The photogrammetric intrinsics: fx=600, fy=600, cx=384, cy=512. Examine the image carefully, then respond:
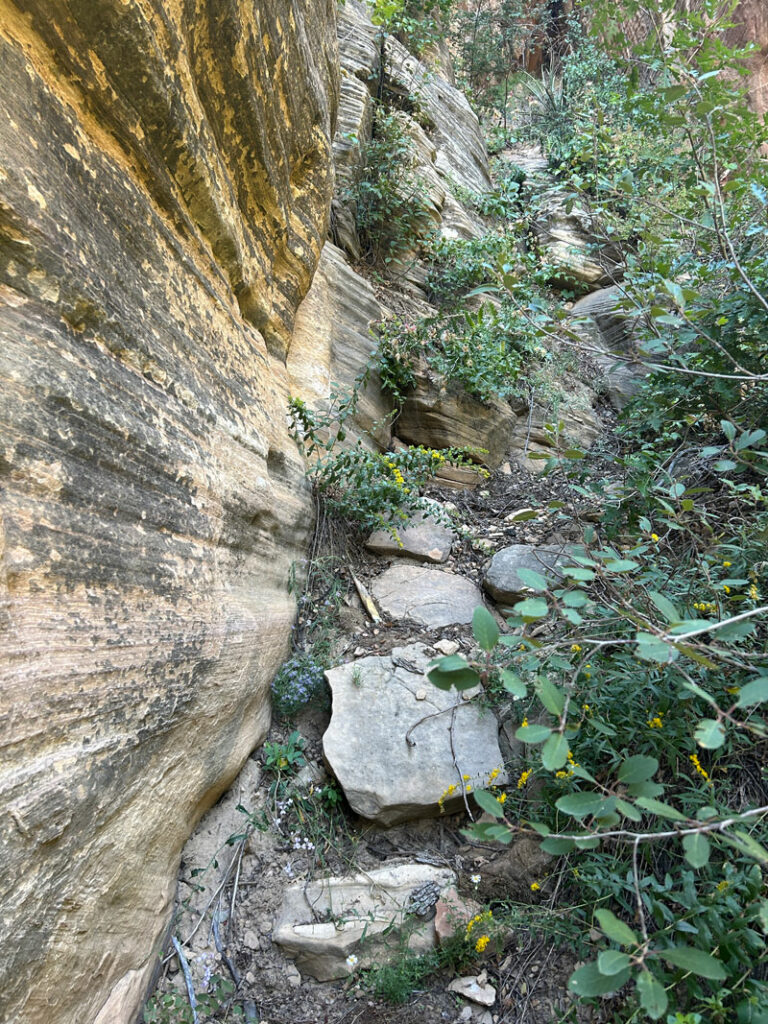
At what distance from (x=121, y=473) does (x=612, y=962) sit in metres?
1.45

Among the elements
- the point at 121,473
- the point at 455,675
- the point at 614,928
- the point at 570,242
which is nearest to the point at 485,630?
the point at 455,675

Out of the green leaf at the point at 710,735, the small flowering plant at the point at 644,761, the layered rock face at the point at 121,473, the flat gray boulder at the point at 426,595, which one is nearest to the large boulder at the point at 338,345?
the flat gray boulder at the point at 426,595

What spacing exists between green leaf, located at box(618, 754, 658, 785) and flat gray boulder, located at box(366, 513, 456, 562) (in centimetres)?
241

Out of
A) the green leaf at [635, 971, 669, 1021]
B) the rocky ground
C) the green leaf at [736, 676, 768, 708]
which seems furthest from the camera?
the rocky ground

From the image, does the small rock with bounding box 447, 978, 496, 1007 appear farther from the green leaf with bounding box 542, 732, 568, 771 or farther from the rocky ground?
the green leaf with bounding box 542, 732, 568, 771

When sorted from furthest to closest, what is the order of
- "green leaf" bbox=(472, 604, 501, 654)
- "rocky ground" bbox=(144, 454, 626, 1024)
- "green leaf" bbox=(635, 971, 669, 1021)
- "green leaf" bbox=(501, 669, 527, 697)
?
"rocky ground" bbox=(144, 454, 626, 1024), "green leaf" bbox=(472, 604, 501, 654), "green leaf" bbox=(501, 669, 527, 697), "green leaf" bbox=(635, 971, 669, 1021)

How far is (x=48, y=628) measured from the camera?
127cm

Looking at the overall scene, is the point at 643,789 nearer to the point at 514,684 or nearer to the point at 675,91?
the point at 514,684

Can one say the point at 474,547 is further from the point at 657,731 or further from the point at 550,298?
the point at 550,298

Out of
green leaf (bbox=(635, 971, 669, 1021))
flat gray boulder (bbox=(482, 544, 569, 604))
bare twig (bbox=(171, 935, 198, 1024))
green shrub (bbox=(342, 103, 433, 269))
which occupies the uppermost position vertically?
green shrub (bbox=(342, 103, 433, 269))

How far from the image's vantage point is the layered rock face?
1249 mm

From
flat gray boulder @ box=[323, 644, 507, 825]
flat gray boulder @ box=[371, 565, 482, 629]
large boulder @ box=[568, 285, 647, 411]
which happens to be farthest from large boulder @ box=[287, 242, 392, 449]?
large boulder @ box=[568, 285, 647, 411]

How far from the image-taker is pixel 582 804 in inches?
41.2

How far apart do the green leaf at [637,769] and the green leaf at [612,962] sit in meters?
0.26
